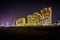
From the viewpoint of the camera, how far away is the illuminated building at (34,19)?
26.2 feet

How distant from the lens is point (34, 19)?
8.05 meters

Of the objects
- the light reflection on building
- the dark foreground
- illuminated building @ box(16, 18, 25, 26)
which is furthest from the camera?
the light reflection on building

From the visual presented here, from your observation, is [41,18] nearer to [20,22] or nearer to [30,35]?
[20,22]

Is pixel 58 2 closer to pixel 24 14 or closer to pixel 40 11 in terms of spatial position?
pixel 40 11

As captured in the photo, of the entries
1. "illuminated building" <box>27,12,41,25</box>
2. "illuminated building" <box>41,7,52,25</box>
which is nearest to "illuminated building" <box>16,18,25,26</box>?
"illuminated building" <box>27,12,41,25</box>

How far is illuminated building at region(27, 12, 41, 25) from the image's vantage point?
7.98m

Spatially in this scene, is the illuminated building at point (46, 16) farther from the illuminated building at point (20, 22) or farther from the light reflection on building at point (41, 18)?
the illuminated building at point (20, 22)

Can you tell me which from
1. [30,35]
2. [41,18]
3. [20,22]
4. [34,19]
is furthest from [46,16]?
[30,35]

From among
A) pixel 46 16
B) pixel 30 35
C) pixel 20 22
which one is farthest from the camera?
pixel 46 16

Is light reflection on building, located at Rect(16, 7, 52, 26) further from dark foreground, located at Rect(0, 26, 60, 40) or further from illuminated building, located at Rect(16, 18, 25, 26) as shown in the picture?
dark foreground, located at Rect(0, 26, 60, 40)

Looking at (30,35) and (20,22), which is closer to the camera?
(30,35)

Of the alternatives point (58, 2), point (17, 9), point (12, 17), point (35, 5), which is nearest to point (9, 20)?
point (12, 17)

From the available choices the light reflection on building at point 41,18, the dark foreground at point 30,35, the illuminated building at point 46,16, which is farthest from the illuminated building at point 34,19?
the dark foreground at point 30,35

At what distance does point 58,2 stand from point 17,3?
238cm
